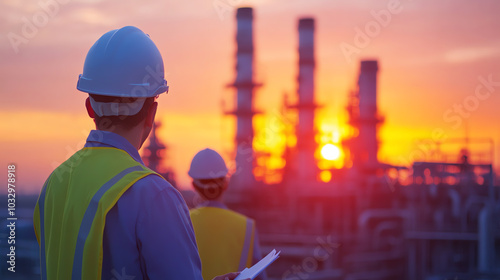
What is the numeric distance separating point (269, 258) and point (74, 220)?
0.61m

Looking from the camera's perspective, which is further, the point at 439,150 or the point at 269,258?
the point at 439,150

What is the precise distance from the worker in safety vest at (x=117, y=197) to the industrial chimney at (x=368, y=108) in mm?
26243

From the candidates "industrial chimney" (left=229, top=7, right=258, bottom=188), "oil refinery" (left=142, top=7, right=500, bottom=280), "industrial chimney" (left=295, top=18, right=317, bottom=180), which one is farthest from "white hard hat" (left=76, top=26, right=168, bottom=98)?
"industrial chimney" (left=295, top=18, right=317, bottom=180)

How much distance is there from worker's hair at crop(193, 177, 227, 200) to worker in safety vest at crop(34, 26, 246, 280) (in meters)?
1.55

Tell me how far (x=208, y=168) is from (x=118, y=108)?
163 centimetres

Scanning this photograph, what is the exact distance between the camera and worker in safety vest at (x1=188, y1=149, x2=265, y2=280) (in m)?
2.99

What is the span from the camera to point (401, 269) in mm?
21656

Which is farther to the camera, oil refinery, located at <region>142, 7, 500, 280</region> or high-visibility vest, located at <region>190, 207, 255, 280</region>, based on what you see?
oil refinery, located at <region>142, 7, 500, 280</region>

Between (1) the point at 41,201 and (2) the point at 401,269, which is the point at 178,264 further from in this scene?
(2) the point at 401,269

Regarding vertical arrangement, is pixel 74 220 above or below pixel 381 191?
above

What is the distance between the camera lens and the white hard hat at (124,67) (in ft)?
4.99

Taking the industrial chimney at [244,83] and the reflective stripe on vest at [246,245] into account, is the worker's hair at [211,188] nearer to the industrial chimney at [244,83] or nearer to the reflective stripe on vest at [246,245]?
the reflective stripe on vest at [246,245]

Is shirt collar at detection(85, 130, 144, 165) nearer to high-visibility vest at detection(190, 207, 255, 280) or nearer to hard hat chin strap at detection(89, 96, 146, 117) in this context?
hard hat chin strap at detection(89, 96, 146, 117)

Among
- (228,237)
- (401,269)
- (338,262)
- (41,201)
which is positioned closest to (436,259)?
(401,269)
